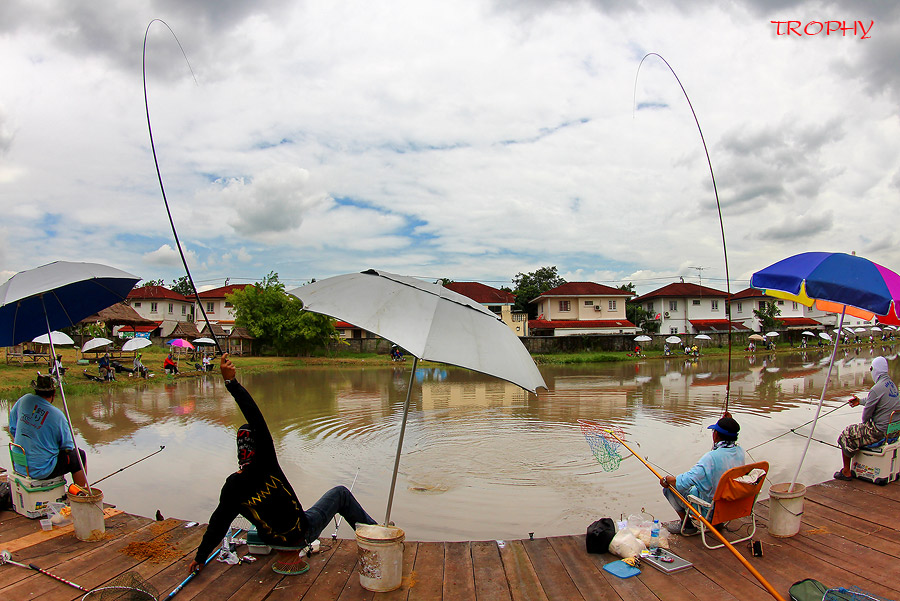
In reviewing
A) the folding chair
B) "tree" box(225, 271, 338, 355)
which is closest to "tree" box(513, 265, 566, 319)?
"tree" box(225, 271, 338, 355)

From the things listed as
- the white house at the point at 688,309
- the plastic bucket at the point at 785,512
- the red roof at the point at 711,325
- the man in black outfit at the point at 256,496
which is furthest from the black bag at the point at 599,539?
the red roof at the point at 711,325

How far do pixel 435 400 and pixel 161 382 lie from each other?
13445 millimetres

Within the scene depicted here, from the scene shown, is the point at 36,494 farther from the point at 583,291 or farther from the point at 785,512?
the point at 583,291

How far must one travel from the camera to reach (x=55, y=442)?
5.18 metres

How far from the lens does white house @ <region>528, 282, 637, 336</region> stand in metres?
45.1

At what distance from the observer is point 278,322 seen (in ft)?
130

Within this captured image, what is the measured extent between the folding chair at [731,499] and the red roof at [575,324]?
1566 inches

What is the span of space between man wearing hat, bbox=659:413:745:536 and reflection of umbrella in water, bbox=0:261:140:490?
219 inches

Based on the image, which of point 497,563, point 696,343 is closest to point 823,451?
point 497,563

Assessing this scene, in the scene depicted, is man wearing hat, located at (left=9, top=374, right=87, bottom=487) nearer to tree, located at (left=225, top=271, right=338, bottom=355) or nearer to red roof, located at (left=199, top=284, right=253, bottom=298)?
tree, located at (left=225, top=271, right=338, bottom=355)

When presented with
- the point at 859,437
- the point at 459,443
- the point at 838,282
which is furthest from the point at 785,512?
the point at 459,443

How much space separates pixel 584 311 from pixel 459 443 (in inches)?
1465

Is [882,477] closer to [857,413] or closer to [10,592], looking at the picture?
[10,592]

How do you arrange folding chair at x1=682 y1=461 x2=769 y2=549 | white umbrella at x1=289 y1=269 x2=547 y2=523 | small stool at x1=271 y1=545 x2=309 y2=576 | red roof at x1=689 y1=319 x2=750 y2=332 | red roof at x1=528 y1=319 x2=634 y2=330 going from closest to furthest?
1. white umbrella at x1=289 y1=269 x2=547 y2=523
2. small stool at x1=271 y1=545 x2=309 y2=576
3. folding chair at x1=682 y1=461 x2=769 y2=549
4. red roof at x1=528 y1=319 x2=634 y2=330
5. red roof at x1=689 y1=319 x2=750 y2=332
